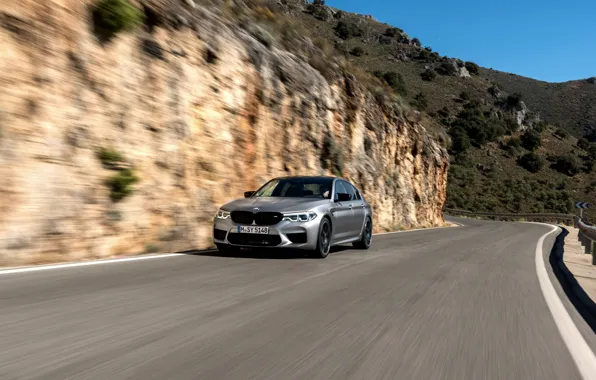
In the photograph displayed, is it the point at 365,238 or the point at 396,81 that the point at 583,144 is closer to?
the point at 396,81

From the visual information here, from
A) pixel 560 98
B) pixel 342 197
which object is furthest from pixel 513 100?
pixel 342 197

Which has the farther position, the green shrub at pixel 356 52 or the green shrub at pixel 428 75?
the green shrub at pixel 428 75

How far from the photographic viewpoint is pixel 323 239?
10180 mm

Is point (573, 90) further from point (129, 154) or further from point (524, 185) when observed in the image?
point (129, 154)

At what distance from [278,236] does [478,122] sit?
6483cm

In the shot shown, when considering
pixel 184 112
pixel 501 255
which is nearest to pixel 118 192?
pixel 184 112

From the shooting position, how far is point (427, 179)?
3572 centimetres

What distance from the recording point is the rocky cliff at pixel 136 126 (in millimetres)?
8461

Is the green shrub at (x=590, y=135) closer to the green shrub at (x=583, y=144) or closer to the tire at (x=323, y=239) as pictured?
the green shrub at (x=583, y=144)

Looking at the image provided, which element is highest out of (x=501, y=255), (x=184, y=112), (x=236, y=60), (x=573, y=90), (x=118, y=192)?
(x=573, y=90)

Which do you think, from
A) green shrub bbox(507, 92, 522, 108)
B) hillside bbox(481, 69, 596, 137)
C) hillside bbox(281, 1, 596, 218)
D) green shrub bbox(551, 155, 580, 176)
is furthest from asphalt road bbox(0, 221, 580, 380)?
hillside bbox(481, 69, 596, 137)

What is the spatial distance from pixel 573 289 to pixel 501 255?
4.84 m

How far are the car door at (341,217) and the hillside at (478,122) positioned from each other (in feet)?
151

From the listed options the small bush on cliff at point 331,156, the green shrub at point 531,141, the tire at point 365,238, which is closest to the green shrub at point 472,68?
the green shrub at point 531,141
